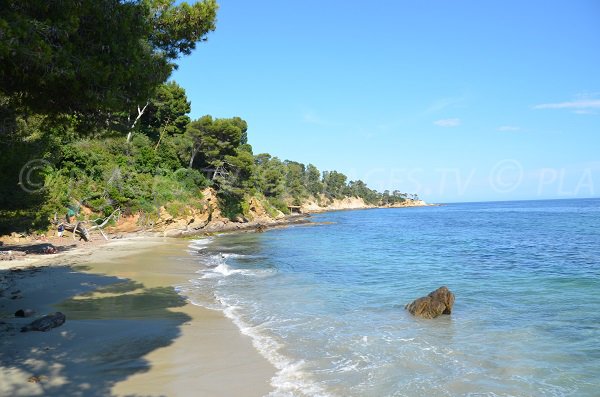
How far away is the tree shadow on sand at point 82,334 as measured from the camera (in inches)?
224

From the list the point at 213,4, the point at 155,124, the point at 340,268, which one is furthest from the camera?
the point at 155,124

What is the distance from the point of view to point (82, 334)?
7.80 m

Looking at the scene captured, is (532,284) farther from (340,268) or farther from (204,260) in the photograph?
(204,260)

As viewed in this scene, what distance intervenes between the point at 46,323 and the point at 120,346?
183 cm

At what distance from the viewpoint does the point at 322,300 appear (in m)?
12.5

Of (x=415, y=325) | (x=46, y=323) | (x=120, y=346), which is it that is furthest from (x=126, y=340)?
(x=415, y=325)

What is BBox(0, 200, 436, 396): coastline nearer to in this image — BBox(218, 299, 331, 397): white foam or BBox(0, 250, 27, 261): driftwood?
BBox(218, 299, 331, 397): white foam

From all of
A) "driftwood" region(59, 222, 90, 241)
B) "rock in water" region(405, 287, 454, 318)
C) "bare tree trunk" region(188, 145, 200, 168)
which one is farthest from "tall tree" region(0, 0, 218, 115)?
"bare tree trunk" region(188, 145, 200, 168)

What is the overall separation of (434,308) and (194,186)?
115 feet

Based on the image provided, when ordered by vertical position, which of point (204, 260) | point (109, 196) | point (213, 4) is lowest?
point (204, 260)

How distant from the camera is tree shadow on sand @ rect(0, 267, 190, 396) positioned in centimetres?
569

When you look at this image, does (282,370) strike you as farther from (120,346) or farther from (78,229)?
(78,229)

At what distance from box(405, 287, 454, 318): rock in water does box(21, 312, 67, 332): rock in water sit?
8160mm

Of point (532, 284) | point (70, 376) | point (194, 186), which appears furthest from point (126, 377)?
point (194, 186)
